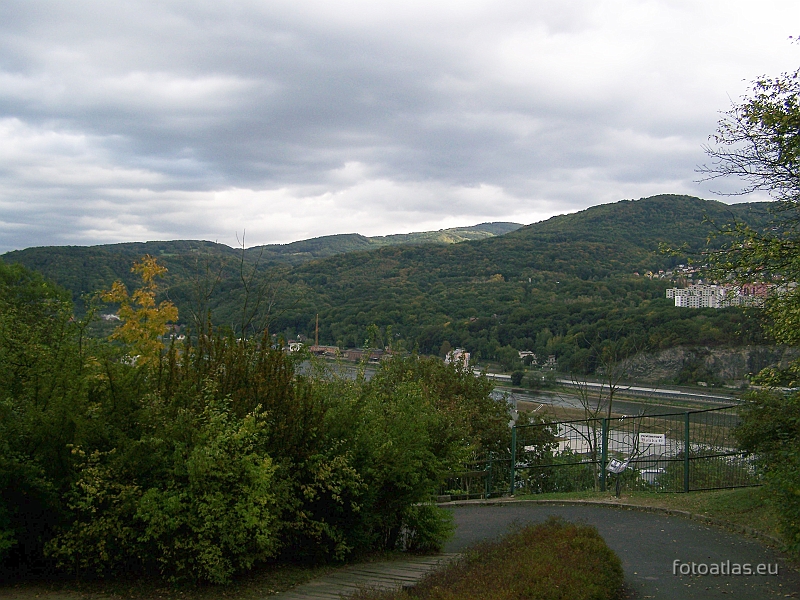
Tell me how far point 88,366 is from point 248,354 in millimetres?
1823

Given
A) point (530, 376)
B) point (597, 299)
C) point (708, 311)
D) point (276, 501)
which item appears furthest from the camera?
point (597, 299)

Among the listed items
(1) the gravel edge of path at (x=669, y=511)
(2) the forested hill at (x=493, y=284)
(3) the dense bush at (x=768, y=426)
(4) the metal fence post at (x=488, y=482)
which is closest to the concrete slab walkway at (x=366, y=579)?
(2) the forested hill at (x=493, y=284)

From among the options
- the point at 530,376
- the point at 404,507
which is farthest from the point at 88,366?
the point at 530,376

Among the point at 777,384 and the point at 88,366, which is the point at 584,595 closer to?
the point at 88,366

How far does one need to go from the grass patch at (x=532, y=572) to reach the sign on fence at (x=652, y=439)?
881 cm

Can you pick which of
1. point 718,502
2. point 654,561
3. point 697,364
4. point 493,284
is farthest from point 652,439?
point 493,284

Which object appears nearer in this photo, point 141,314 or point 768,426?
point 768,426

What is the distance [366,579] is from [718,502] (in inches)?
307

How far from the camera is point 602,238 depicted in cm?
11175

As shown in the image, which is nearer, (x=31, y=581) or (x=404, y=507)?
(x=31, y=581)

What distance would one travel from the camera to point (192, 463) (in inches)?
262

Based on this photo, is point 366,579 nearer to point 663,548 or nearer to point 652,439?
point 663,548

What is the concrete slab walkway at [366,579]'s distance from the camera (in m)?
7.10

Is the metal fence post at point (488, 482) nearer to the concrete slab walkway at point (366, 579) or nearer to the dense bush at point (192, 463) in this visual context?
the dense bush at point (192, 463)
